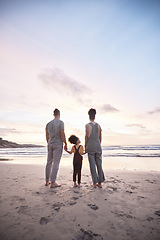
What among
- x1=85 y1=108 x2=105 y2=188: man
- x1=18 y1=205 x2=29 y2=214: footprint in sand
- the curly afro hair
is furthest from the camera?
the curly afro hair

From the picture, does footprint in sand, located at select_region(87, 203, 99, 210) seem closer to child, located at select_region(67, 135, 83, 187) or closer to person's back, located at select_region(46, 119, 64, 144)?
child, located at select_region(67, 135, 83, 187)

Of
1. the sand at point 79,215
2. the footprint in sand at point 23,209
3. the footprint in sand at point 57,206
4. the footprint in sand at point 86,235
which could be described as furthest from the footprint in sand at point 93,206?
the footprint in sand at point 23,209

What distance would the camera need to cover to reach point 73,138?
4.86 m

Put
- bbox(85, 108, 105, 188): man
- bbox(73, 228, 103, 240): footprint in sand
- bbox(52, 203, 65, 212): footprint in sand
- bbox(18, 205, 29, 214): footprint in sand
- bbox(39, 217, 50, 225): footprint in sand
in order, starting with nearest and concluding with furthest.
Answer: bbox(73, 228, 103, 240): footprint in sand
bbox(39, 217, 50, 225): footprint in sand
bbox(18, 205, 29, 214): footprint in sand
bbox(52, 203, 65, 212): footprint in sand
bbox(85, 108, 105, 188): man

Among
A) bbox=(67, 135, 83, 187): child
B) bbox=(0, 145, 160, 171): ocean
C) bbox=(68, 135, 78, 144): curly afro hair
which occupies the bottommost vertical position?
bbox=(0, 145, 160, 171): ocean

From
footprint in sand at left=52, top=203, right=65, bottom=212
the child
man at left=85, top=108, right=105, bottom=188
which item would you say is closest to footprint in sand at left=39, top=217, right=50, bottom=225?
footprint in sand at left=52, top=203, right=65, bottom=212

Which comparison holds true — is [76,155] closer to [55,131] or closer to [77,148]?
[77,148]

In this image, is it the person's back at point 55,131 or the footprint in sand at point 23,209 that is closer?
the footprint in sand at point 23,209

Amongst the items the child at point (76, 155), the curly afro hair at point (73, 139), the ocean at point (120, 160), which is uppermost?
the curly afro hair at point (73, 139)

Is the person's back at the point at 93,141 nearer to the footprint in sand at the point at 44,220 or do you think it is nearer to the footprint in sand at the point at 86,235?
the footprint in sand at the point at 44,220

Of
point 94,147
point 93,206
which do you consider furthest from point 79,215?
point 94,147

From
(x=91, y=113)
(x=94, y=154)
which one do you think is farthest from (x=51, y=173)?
(x=91, y=113)

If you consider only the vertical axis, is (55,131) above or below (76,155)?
above

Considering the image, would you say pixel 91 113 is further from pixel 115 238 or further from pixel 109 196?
pixel 115 238
